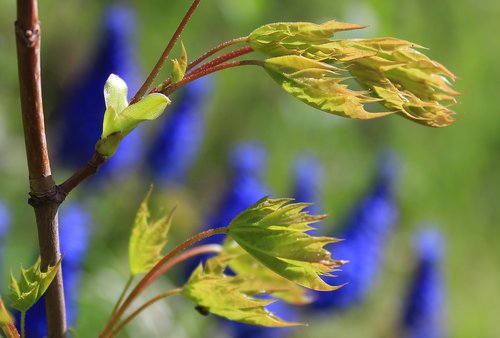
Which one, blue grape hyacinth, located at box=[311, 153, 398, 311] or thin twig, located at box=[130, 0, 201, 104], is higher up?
blue grape hyacinth, located at box=[311, 153, 398, 311]

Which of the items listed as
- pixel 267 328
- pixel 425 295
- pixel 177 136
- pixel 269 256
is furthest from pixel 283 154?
pixel 269 256

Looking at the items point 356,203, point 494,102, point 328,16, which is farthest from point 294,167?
point 494,102

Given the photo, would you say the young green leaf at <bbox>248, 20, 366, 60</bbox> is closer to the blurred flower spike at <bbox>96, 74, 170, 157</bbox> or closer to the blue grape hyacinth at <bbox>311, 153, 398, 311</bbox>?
the blurred flower spike at <bbox>96, 74, 170, 157</bbox>

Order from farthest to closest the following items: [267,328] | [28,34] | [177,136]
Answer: [177,136]
[267,328]
[28,34]

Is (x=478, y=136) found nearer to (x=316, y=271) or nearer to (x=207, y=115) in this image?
(x=207, y=115)

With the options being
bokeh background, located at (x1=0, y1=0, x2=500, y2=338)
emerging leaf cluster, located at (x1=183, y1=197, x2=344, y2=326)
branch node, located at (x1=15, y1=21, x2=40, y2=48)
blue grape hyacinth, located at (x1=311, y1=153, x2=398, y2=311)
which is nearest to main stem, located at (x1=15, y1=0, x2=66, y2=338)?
branch node, located at (x1=15, y1=21, x2=40, y2=48)

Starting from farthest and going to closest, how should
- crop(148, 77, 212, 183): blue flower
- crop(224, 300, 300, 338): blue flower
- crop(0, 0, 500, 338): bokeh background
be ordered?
crop(148, 77, 212, 183): blue flower → crop(0, 0, 500, 338): bokeh background → crop(224, 300, 300, 338): blue flower

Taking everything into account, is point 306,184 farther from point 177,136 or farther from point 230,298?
point 230,298
